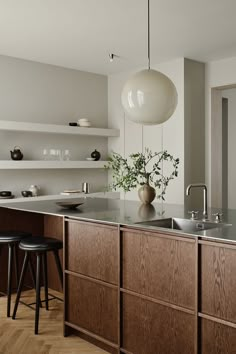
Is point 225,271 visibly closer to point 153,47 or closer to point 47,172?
point 153,47

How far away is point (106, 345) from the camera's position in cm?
295

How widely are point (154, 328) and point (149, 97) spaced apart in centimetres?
144

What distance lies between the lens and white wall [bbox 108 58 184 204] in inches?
219

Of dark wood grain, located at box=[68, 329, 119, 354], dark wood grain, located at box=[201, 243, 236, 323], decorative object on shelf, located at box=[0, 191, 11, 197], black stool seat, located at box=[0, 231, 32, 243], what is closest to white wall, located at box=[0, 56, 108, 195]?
decorative object on shelf, located at box=[0, 191, 11, 197]

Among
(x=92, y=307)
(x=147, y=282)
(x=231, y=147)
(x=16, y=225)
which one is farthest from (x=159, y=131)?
(x=147, y=282)

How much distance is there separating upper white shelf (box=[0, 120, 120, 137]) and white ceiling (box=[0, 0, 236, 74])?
0.86m

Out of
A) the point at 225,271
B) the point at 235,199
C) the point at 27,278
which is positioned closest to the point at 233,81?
the point at 235,199

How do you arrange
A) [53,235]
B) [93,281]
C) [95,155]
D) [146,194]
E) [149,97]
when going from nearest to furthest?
[149,97] → [93,281] → [146,194] → [53,235] → [95,155]

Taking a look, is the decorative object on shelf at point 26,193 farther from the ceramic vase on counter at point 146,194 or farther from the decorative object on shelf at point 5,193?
the ceramic vase on counter at point 146,194

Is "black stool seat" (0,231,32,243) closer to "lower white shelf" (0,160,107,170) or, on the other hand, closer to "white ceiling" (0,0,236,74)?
"lower white shelf" (0,160,107,170)

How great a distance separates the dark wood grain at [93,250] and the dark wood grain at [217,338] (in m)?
0.72

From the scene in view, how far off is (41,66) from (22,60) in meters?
0.29

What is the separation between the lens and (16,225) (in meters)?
4.39

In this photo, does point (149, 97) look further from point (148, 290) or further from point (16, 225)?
point (16, 225)
